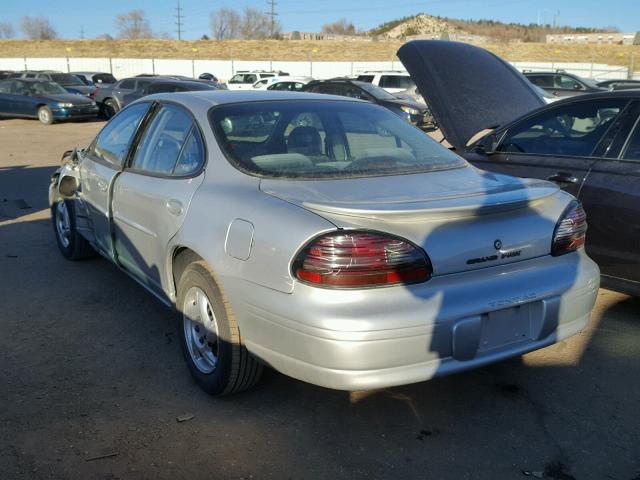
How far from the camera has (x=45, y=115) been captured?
2006cm

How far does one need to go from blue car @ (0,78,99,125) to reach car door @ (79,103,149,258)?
1633cm

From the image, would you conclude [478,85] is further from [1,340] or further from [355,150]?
[1,340]

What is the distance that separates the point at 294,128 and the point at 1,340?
2290 mm

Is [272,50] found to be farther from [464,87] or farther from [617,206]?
[617,206]

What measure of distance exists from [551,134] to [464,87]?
102cm

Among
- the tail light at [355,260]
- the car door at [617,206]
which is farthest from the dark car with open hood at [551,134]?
the tail light at [355,260]

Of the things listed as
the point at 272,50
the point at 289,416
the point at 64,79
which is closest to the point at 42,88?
the point at 64,79

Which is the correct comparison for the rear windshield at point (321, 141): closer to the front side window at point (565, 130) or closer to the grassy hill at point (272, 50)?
the front side window at point (565, 130)

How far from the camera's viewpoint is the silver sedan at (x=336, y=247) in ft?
8.43

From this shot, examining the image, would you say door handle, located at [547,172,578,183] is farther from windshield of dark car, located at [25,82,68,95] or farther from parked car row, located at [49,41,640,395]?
windshield of dark car, located at [25,82,68,95]

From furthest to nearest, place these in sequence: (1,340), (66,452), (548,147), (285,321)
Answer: (548,147) → (1,340) → (66,452) → (285,321)

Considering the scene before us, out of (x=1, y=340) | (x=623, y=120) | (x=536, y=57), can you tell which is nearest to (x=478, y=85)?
(x=623, y=120)

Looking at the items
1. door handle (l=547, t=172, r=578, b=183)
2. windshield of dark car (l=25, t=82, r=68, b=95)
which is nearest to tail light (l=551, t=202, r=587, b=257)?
door handle (l=547, t=172, r=578, b=183)

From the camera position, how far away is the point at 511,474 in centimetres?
266
